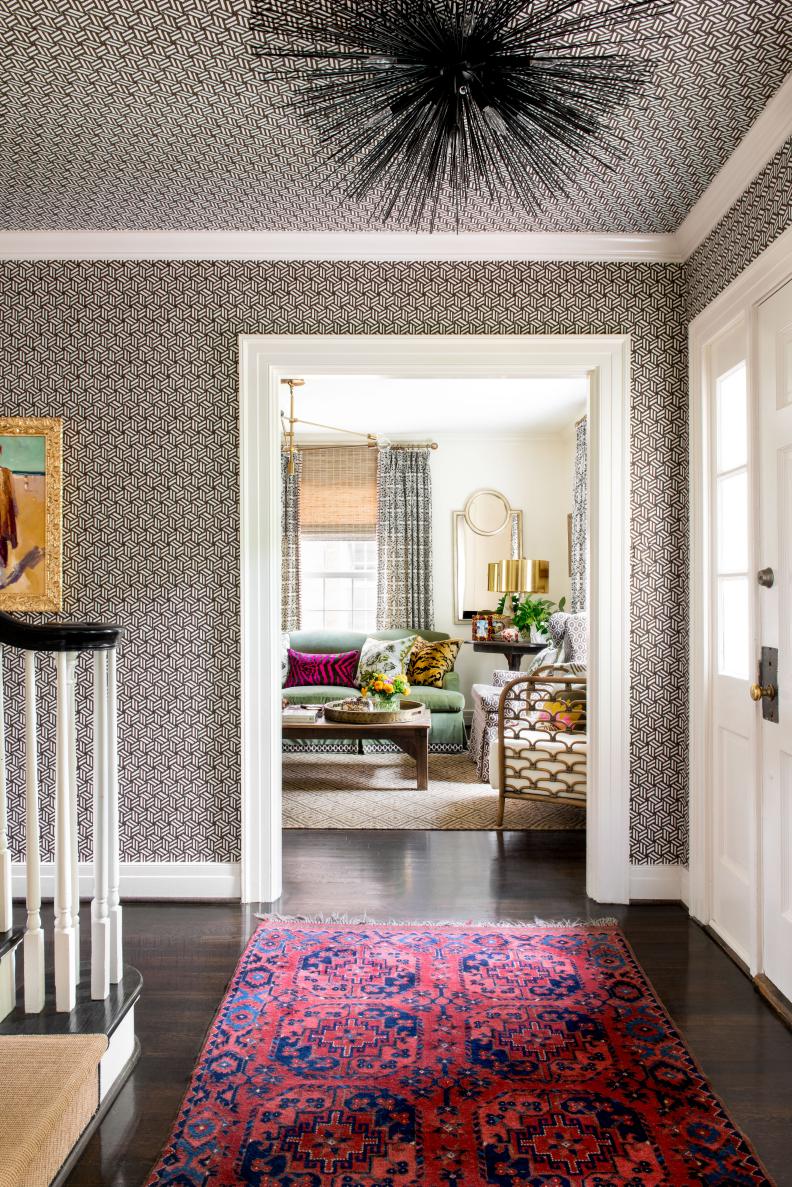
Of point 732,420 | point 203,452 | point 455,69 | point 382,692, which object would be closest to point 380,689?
point 382,692

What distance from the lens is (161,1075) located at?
2.05m

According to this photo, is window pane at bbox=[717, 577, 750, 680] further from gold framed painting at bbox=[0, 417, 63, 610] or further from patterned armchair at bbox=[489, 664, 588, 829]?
gold framed painting at bbox=[0, 417, 63, 610]

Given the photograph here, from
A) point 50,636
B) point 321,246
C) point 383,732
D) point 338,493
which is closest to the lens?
point 50,636

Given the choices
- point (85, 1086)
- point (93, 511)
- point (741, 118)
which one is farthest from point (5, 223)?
point (85, 1086)

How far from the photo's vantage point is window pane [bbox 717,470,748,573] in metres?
2.75

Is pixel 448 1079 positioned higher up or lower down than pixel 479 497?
lower down

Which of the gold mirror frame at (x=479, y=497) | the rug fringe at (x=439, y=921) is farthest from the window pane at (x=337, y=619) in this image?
the rug fringe at (x=439, y=921)

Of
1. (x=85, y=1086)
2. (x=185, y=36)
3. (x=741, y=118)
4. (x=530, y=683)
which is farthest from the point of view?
(x=530, y=683)

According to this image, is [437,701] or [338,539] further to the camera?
[338,539]

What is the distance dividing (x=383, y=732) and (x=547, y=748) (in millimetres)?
1262

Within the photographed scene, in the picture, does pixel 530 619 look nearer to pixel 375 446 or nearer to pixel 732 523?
A: pixel 375 446

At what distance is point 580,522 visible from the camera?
6359mm

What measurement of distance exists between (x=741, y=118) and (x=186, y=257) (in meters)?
2.12

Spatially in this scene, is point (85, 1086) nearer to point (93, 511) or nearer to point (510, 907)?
point (510, 907)
